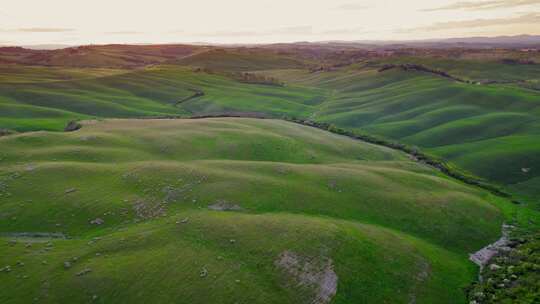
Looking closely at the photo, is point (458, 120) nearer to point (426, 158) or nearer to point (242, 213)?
point (426, 158)

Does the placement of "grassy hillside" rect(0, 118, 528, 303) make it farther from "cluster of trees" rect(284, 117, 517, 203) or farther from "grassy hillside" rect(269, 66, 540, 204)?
"grassy hillside" rect(269, 66, 540, 204)

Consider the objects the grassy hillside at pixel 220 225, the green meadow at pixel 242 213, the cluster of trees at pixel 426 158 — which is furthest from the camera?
the cluster of trees at pixel 426 158

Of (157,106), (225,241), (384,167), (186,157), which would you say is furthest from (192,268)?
(157,106)

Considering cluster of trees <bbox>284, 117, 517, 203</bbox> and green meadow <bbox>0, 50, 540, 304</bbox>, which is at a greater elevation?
green meadow <bbox>0, 50, 540, 304</bbox>

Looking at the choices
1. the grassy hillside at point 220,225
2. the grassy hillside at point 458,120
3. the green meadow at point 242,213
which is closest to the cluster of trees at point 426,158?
the green meadow at point 242,213

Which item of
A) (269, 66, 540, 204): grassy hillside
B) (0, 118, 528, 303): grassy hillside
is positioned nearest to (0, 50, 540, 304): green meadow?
(0, 118, 528, 303): grassy hillside

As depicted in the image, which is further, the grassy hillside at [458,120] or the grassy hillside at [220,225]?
the grassy hillside at [458,120]

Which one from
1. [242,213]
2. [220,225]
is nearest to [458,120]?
[242,213]

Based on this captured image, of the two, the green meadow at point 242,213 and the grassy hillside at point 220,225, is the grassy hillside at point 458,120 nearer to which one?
the green meadow at point 242,213

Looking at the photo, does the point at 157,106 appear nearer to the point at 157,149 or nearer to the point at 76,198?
the point at 157,149
